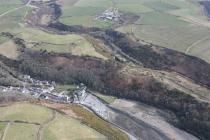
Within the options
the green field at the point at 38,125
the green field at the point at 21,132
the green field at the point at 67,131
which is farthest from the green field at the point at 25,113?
the green field at the point at 67,131

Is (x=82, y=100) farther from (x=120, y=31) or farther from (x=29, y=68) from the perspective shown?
(x=120, y=31)

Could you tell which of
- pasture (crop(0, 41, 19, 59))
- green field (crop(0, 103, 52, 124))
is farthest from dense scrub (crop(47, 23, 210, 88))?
green field (crop(0, 103, 52, 124))

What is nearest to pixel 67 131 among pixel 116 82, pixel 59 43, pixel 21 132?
pixel 21 132

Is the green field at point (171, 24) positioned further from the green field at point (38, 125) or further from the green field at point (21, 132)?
the green field at point (21, 132)

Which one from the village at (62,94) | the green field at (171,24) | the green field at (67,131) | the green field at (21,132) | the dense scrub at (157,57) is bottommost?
the village at (62,94)

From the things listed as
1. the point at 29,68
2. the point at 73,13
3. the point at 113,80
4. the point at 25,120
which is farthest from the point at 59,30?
the point at 25,120

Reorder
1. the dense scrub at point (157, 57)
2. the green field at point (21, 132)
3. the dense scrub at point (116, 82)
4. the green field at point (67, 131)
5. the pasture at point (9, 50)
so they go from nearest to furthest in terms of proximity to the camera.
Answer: the green field at point (21, 132), the green field at point (67, 131), the dense scrub at point (116, 82), the dense scrub at point (157, 57), the pasture at point (9, 50)

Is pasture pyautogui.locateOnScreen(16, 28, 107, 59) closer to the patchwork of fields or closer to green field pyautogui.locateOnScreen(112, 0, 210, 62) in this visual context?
the patchwork of fields
